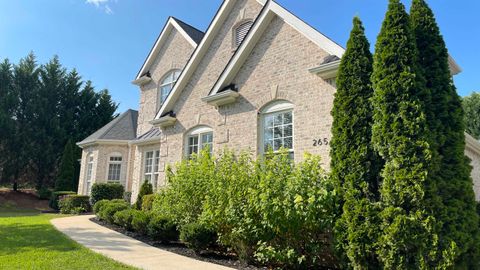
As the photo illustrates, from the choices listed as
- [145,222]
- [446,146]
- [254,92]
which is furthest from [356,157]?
[145,222]

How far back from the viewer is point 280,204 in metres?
6.54

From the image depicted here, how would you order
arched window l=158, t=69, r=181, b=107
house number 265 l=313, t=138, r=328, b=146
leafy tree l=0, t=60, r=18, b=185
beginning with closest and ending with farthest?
house number 265 l=313, t=138, r=328, b=146 < arched window l=158, t=69, r=181, b=107 < leafy tree l=0, t=60, r=18, b=185

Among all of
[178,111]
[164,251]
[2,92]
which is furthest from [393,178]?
[2,92]

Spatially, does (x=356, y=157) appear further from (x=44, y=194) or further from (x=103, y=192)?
(x=44, y=194)

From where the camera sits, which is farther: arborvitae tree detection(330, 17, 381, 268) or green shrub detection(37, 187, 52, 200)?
green shrub detection(37, 187, 52, 200)

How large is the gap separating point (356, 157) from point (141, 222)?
6466 mm

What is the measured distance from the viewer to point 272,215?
6.59m

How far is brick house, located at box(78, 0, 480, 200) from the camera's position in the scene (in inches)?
356

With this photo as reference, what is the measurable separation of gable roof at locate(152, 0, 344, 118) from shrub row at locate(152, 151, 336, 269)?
3696 mm

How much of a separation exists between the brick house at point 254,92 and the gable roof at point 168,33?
5021mm

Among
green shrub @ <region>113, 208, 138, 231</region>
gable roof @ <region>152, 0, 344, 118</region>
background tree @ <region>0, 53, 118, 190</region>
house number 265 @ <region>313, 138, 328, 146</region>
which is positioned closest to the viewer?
house number 265 @ <region>313, 138, 328, 146</region>

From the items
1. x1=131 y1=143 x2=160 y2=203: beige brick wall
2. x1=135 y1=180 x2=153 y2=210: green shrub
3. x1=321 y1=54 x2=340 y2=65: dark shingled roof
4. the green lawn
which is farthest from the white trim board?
the green lawn

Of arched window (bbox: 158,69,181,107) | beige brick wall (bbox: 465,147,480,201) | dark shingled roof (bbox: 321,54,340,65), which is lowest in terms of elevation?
beige brick wall (bbox: 465,147,480,201)

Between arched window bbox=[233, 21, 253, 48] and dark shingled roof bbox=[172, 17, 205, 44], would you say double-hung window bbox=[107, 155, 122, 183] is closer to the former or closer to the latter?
dark shingled roof bbox=[172, 17, 205, 44]
